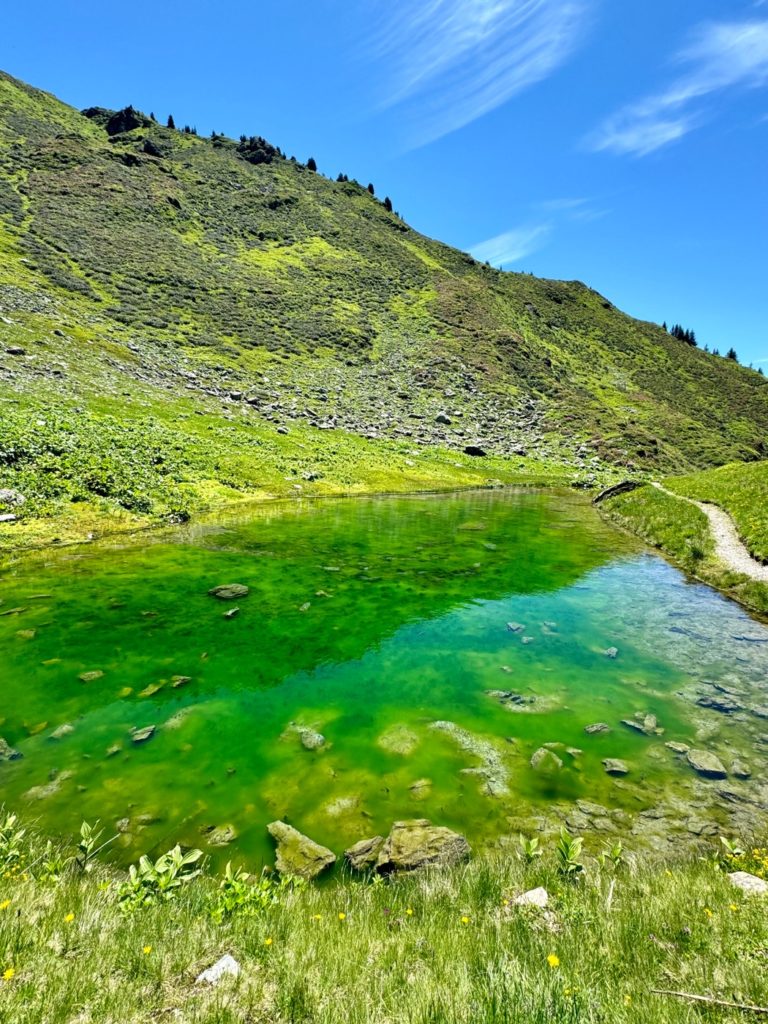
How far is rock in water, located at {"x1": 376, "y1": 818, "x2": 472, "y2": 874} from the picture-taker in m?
7.62

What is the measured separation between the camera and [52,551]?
2436 centimetres

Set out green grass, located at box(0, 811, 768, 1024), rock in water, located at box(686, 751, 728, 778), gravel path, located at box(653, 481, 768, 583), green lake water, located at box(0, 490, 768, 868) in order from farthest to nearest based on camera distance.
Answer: gravel path, located at box(653, 481, 768, 583), rock in water, located at box(686, 751, 728, 778), green lake water, located at box(0, 490, 768, 868), green grass, located at box(0, 811, 768, 1024)

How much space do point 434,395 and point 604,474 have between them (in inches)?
1356

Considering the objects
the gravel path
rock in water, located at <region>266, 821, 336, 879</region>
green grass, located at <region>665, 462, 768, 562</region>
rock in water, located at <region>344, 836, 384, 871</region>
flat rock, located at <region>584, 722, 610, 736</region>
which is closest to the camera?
rock in water, located at <region>266, 821, 336, 879</region>

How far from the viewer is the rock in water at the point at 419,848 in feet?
25.0

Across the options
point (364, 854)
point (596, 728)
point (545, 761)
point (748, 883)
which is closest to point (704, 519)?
point (596, 728)

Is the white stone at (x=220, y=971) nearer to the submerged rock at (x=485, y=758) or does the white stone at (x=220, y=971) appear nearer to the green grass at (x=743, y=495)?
the submerged rock at (x=485, y=758)

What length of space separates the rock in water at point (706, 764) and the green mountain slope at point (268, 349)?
3196 cm

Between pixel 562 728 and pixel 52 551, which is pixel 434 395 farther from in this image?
pixel 562 728

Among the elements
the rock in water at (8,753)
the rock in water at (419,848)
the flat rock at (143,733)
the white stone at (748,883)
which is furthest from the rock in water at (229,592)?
the white stone at (748,883)

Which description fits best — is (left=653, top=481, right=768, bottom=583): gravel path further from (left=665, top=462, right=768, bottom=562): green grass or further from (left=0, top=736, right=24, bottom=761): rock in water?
(left=0, top=736, right=24, bottom=761): rock in water

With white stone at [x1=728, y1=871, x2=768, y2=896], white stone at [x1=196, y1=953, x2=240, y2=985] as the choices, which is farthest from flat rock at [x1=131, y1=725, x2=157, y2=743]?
white stone at [x1=728, y1=871, x2=768, y2=896]

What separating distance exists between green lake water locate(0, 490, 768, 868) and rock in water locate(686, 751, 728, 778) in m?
0.16

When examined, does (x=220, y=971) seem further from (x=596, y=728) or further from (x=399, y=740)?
(x=596, y=728)
